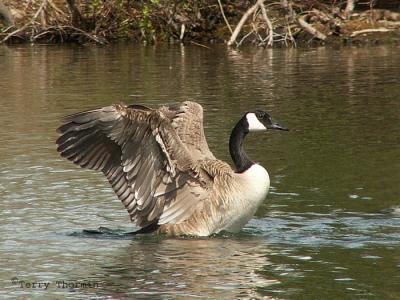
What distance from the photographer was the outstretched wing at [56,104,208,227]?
9.33m

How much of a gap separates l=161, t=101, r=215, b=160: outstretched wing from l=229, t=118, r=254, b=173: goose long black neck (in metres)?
0.24

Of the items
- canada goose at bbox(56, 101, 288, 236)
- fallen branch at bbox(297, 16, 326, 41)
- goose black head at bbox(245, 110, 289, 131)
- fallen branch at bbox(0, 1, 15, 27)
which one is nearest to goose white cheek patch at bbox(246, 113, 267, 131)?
goose black head at bbox(245, 110, 289, 131)

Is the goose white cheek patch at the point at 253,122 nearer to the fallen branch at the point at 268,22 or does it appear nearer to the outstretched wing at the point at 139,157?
the outstretched wing at the point at 139,157

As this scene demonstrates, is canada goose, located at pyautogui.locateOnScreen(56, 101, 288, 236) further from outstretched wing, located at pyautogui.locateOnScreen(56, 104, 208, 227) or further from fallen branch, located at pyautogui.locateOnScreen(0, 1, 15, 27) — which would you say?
fallen branch, located at pyautogui.locateOnScreen(0, 1, 15, 27)

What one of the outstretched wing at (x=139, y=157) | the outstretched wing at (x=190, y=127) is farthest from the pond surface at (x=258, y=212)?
the outstretched wing at (x=190, y=127)

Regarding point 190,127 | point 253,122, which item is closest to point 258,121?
point 253,122

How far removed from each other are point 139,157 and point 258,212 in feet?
5.93

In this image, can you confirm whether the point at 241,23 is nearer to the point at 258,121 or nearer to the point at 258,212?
the point at 258,212

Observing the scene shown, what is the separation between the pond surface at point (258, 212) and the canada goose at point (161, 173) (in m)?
0.25

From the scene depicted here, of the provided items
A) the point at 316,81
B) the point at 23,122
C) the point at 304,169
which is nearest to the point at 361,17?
the point at 316,81

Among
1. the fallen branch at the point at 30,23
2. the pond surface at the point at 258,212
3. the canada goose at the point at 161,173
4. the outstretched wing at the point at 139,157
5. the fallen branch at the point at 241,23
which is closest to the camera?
the pond surface at the point at 258,212

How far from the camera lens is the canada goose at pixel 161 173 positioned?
30.9ft

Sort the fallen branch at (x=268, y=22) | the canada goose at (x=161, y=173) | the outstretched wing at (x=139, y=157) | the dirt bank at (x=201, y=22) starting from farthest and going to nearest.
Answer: the dirt bank at (x=201, y=22) < the fallen branch at (x=268, y=22) < the canada goose at (x=161, y=173) < the outstretched wing at (x=139, y=157)

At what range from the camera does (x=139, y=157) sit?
9.61m
